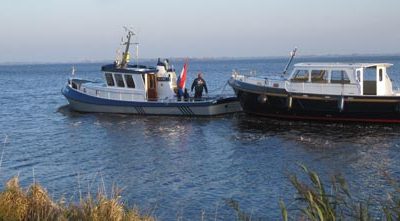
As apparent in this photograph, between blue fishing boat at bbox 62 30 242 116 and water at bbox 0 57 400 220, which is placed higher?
blue fishing boat at bbox 62 30 242 116

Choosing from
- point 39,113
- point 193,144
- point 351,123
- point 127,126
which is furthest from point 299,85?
point 39,113

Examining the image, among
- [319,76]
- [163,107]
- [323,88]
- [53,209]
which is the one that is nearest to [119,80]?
[163,107]

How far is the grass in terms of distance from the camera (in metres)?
7.39

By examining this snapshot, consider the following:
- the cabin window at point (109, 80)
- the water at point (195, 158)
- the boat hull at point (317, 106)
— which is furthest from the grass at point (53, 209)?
the cabin window at point (109, 80)

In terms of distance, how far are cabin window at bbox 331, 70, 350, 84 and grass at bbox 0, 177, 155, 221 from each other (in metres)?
17.3

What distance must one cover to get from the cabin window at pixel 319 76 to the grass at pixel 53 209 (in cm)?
1742

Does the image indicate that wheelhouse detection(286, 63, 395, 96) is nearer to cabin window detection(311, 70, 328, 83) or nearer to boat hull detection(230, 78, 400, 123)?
cabin window detection(311, 70, 328, 83)

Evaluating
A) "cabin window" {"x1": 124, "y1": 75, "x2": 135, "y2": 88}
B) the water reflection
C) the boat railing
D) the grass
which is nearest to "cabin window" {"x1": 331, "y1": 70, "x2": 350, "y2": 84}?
the boat railing

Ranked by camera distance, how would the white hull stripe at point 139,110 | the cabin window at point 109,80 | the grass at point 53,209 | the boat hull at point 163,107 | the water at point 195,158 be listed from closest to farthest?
the grass at point 53,209 → the water at point 195,158 → the boat hull at point 163,107 → the white hull stripe at point 139,110 → the cabin window at point 109,80

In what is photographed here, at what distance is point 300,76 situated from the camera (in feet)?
81.4

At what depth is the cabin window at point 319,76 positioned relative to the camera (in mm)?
24219

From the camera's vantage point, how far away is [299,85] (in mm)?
24453

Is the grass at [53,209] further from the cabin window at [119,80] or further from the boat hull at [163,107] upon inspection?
the cabin window at [119,80]

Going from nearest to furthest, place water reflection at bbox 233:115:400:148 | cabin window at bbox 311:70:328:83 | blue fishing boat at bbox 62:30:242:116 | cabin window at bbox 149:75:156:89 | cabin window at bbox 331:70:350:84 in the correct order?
water reflection at bbox 233:115:400:148, cabin window at bbox 331:70:350:84, cabin window at bbox 311:70:328:83, blue fishing boat at bbox 62:30:242:116, cabin window at bbox 149:75:156:89
